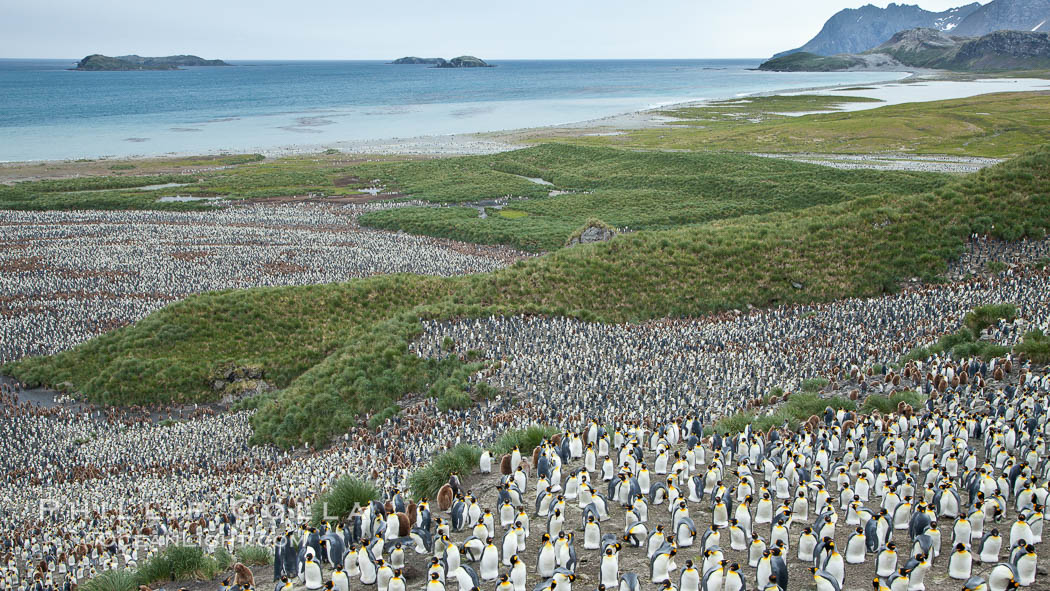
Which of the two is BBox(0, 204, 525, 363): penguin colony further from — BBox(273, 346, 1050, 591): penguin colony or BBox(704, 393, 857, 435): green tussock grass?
BBox(273, 346, 1050, 591): penguin colony

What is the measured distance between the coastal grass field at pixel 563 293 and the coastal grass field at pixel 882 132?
165 ft

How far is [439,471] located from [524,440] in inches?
102

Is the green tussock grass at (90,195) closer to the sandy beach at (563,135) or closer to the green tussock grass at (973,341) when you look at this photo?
the sandy beach at (563,135)

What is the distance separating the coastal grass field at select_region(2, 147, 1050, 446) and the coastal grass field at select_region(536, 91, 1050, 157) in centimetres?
5035

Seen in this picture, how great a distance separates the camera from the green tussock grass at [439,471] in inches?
594

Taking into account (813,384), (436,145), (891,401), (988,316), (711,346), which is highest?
(436,145)

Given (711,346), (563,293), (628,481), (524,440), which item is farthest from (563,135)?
(628,481)

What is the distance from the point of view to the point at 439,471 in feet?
49.9

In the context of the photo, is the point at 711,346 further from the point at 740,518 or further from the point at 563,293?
the point at 740,518

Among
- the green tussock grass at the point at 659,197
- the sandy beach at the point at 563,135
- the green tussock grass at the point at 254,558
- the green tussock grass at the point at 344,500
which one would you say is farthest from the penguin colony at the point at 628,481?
the sandy beach at the point at 563,135

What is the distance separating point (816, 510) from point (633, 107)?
176783 mm

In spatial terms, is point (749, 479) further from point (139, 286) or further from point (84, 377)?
point (139, 286)

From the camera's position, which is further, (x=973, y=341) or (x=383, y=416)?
(x=383, y=416)

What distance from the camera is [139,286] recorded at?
43.2 meters
